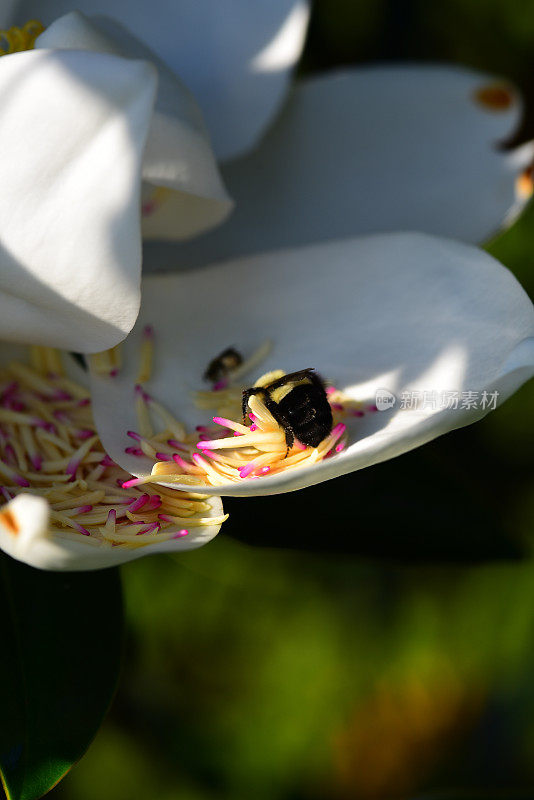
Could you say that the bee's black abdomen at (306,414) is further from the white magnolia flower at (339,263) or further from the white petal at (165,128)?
the white petal at (165,128)

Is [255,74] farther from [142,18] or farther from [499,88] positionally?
[499,88]

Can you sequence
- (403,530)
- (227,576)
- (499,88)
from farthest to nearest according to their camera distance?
1. (227,576)
2. (499,88)
3. (403,530)

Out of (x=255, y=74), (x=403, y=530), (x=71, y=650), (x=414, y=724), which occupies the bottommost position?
(x=414, y=724)

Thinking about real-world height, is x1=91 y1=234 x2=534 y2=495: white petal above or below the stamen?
below

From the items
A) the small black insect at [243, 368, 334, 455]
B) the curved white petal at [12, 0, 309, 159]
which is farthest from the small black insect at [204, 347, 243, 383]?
the curved white petal at [12, 0, 309, 159]

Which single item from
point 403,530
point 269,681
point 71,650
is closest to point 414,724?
point 269,681

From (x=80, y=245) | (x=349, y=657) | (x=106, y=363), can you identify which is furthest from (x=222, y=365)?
(x=349, y=657)

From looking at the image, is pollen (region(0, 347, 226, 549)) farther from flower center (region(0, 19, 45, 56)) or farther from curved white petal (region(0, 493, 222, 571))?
flower center (region(0, 19, 45, 56))

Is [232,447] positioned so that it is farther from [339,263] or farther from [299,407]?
[339,263]
